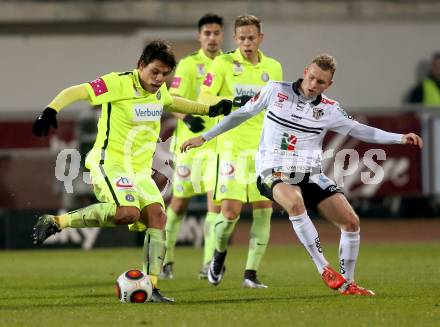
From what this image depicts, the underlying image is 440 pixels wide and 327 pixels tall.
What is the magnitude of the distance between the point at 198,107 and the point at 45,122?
164 centimetres

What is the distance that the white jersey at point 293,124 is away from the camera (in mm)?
9586

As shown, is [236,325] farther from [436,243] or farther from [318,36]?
[318,36]

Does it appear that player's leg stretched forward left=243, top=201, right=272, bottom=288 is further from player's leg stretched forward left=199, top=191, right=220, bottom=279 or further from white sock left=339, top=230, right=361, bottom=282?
white sock left=339, top=230, right=361, bottom=282

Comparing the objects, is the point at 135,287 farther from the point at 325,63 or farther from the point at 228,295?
the point at 325,63

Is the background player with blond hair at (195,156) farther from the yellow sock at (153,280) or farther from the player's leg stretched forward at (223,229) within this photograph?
the yellow sock at (153,280)

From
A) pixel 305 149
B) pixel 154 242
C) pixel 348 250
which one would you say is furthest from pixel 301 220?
pixel 154 242

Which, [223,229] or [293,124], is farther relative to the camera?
[223,229]

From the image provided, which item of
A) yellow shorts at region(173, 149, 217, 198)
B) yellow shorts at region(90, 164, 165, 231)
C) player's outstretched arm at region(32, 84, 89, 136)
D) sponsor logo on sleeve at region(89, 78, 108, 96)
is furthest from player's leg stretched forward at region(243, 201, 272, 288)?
player's outstretched arm at region(32, 84, 89, 136)

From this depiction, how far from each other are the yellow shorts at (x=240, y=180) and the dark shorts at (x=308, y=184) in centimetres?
125

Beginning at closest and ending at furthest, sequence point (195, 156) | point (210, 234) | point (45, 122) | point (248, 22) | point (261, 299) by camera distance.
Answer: point (45, 122) → point (261, 299) → point (248, 22) → point (210, 234) → point (195, 156)

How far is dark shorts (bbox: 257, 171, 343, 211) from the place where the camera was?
30.9ft

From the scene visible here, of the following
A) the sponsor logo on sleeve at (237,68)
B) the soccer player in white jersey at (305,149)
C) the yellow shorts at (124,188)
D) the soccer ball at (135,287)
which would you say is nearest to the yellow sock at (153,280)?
the soccer ball at (135,287)

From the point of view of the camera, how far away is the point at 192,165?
12.2 meters

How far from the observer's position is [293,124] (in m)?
9.62
